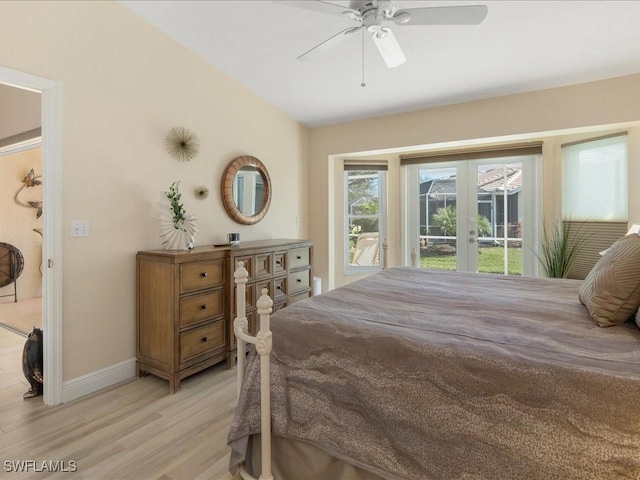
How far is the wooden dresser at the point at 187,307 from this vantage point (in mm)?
2359

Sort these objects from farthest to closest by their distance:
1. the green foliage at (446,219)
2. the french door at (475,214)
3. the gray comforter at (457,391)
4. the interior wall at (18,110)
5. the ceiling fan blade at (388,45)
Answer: the green foliage at (446,219), the french door at (475,214), the interior wall at (18,110), the ceiling fan blade at (388,45), the gray comforter at (457,391)

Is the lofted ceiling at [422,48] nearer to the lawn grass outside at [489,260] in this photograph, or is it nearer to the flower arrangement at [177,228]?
the flower arrangement at [177,228]

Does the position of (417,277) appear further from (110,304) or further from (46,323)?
(46,323)

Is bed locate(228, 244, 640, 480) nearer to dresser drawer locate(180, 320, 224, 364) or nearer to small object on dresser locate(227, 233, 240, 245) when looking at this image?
dresser drawer locate(180, 320, 224, 364)

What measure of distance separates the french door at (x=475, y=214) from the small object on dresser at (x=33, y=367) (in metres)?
3.77

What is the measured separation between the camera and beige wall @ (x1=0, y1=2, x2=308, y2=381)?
7.16ft

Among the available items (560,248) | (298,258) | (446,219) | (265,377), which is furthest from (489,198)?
(265,377)

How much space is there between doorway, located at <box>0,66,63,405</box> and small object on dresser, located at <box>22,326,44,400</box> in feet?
0.45

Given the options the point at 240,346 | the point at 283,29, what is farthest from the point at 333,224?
the point at 240,346

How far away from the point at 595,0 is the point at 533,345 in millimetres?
2359

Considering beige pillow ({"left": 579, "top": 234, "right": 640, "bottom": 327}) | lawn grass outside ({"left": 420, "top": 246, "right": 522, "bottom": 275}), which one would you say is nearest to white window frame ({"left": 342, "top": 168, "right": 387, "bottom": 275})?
lawn grass outside ({"left": 420, "top": 246, "right": 522, "bottom": 275})

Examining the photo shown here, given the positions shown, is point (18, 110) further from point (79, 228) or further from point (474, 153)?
point (474, 153)

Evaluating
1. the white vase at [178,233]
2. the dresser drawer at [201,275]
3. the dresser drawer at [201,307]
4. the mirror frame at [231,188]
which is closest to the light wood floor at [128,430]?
the dresser drawer at [201,307]

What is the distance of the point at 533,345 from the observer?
3.88 feet
